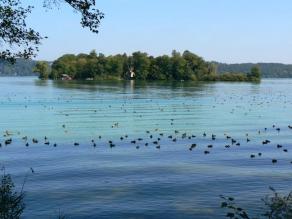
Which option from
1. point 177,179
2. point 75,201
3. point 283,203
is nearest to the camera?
point 283,203

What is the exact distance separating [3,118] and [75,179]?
37.3m

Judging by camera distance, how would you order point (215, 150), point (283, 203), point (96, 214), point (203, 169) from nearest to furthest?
point (283, 203), point (96, 214), point (203, 169), point (215, 150)

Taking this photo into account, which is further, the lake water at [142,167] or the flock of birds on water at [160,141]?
the flock of birds on water at [160,141]

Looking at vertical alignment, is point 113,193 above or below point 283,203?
below

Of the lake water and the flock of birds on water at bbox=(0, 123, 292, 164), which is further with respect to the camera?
the flock of birds on water at bbox=(0, 123, 292, 164)

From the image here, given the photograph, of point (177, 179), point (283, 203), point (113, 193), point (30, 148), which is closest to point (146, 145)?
point (30, 148)

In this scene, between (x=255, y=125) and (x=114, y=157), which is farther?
(x=255, y=125)

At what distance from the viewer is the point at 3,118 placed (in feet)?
206

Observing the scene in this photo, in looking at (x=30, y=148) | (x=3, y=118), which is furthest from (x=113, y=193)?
(x=3, y=118)

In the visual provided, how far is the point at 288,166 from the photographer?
103 feet

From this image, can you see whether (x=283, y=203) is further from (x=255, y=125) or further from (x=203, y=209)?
(x=255, y=125)

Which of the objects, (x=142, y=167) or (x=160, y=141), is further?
(x=160, y=141)

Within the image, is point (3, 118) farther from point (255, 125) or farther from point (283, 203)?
point (283, 203)

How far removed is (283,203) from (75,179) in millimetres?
16986
